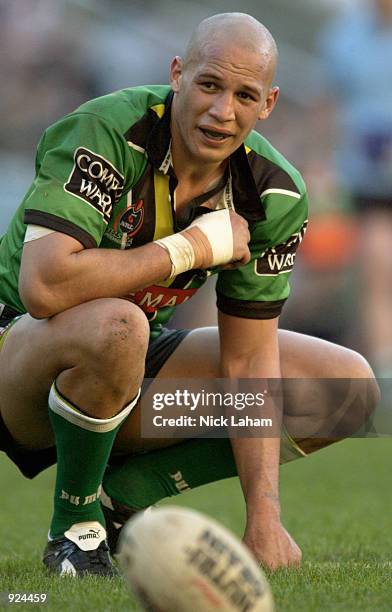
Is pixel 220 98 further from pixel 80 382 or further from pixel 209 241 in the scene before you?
pixel 80 382

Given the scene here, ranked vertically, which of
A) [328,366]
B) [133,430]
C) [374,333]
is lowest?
[374,333]

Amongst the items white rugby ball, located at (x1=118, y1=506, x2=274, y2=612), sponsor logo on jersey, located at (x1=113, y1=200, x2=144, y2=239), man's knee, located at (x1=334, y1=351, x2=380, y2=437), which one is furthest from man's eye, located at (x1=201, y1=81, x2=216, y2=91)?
white rugby ball, located at (x1=118, y1=506, x2=274, y2=612)

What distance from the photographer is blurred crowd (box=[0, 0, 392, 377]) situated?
31.4 ft

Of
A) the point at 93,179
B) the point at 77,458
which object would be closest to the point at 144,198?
the point at 93,179

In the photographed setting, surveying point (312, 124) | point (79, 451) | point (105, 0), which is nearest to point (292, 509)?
point (79, 451)

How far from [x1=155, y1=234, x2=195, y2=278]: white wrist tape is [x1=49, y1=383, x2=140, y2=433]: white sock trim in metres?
0.40

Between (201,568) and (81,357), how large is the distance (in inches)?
41.0

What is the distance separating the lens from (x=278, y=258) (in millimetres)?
3928

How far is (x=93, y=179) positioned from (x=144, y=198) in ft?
0.76

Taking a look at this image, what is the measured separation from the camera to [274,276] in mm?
3955

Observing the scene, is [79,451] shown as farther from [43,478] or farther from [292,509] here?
[43,478]

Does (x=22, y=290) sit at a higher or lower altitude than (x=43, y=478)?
higher

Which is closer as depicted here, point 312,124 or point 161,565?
point 161,565

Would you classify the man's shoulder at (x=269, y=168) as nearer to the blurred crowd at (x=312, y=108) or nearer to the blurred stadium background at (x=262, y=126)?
the blurred stadium background at (x=262, y=126)
